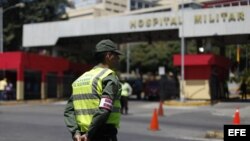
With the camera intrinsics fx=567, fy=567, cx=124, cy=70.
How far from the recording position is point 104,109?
5.06 metres

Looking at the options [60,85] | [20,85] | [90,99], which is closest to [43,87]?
[20,85]

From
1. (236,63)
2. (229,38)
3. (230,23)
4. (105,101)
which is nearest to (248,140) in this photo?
(105,101)

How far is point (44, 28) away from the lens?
147 ft

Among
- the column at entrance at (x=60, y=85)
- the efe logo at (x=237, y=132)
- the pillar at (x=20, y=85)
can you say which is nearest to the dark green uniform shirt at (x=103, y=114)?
the efe logo at (x=237, y=132)

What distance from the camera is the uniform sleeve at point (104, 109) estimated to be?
5.05m

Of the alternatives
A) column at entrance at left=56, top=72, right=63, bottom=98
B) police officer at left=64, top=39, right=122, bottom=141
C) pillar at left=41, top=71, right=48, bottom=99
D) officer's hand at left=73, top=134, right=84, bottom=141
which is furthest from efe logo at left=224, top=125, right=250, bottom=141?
column at entrance at left=56, top=72, right=63, bottom=98

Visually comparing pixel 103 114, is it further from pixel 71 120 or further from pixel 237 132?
pixel 237 132

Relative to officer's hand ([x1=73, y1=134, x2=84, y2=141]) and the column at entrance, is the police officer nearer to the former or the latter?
officer's hand ([x1=73, y1=134, x2=84, y2=141])

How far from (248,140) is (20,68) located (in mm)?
33340

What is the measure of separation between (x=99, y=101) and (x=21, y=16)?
5986 cm

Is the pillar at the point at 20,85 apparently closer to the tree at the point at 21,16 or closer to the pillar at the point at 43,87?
the pillar at the point at 43,87

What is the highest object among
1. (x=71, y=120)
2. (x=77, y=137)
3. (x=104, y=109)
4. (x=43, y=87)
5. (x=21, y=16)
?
(x=21, y=16)

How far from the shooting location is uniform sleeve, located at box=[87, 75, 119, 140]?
5051 millimetres

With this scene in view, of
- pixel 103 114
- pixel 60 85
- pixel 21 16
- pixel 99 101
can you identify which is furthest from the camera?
pixel 21 16
